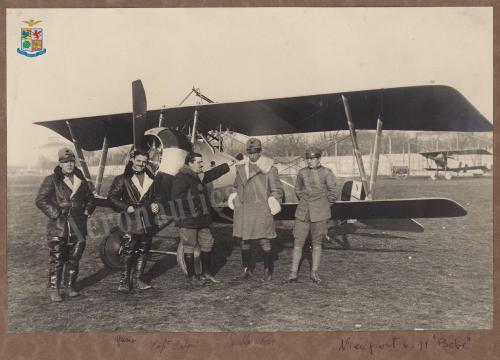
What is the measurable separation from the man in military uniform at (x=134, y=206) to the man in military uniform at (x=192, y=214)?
334 millimetres

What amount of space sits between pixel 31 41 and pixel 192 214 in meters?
2.79

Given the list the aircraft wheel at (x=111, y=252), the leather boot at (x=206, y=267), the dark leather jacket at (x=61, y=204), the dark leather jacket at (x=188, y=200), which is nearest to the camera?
the dark leather jacket at (x=61, y=204)

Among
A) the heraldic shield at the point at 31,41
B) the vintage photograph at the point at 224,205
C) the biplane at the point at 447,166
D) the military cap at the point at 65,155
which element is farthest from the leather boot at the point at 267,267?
the biplane at the point at 447,166

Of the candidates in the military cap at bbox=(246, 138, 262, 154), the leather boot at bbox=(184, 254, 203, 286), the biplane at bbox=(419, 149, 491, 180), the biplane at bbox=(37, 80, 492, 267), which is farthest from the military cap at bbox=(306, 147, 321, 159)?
the biplane at bbox=(419, 149, 491, 180)

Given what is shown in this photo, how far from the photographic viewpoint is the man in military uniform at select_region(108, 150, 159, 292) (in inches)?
175

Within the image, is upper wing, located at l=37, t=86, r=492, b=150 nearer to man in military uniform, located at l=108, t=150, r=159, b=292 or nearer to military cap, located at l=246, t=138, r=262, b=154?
military cap, located at l=246, t=138, r=262, b=154

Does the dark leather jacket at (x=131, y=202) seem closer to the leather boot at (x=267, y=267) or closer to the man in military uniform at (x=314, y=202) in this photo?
the leather boot at (x=267, y=267)

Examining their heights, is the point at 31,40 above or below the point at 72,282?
above

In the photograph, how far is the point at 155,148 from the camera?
538cm

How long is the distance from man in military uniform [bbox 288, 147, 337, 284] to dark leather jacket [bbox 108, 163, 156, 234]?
6.15ft

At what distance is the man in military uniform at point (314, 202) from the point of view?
4.73m

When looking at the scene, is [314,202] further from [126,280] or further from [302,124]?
[302,124]

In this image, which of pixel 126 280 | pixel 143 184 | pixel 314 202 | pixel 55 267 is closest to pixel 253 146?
pixel 314 202

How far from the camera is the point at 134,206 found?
4457mm
